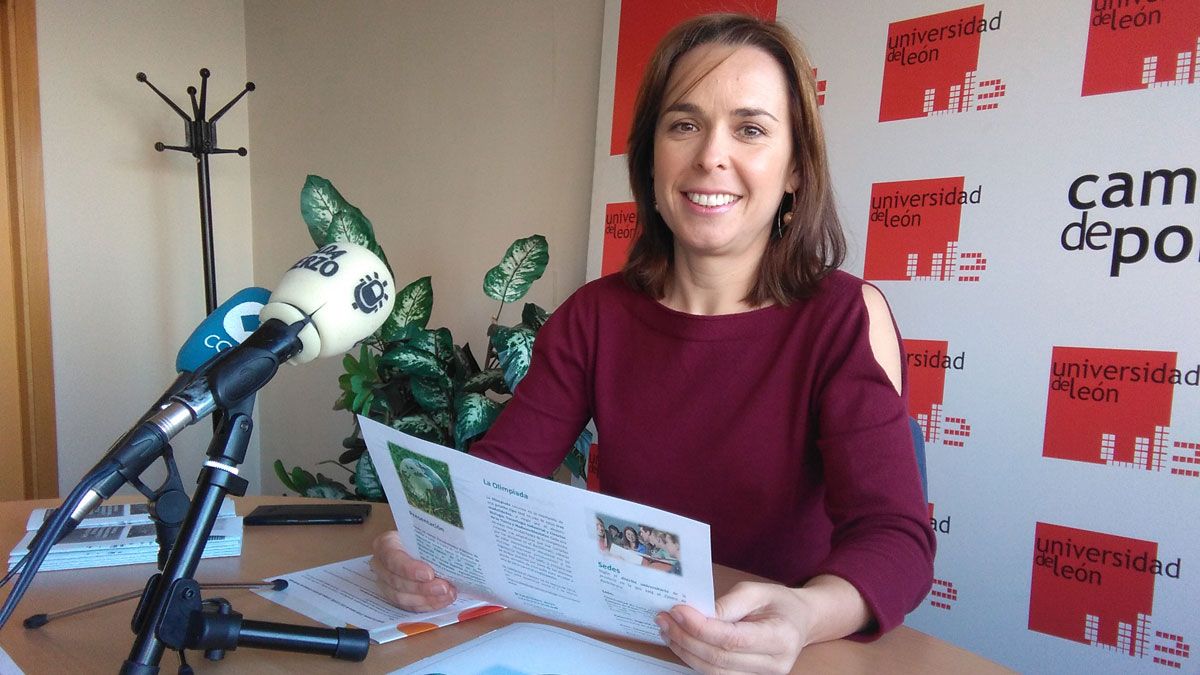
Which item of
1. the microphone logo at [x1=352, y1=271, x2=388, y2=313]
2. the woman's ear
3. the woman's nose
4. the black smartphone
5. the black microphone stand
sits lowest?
the black smartphone

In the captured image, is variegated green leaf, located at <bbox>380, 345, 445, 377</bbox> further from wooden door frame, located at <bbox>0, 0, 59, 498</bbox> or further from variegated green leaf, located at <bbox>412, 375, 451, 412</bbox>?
wooden door frame, located at <bbox>0, 0, 59, 498</bbox>

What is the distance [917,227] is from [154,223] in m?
2.85

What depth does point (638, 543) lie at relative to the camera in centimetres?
60

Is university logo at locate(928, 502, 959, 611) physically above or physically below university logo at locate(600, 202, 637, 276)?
below

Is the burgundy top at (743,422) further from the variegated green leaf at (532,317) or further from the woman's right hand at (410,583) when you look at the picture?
the variegated green leaf at (532,317)

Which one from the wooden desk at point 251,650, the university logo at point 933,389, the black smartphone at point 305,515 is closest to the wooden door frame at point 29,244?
the black smartphone at point 305,515

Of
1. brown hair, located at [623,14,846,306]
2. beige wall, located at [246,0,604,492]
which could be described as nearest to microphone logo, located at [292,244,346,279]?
brown hair, located at [623,14,846,306]

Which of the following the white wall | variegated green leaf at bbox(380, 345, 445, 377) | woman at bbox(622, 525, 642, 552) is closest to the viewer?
woman at bbox(622, 525, 642, 552)

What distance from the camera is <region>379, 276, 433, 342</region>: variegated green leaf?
210 centimetres

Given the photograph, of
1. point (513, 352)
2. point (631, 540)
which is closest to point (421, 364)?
point (513, 352)

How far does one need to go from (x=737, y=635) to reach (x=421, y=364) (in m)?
1.52

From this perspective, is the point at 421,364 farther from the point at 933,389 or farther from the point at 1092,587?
the point at 1092,587

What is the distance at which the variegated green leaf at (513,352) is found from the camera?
1.86 metres

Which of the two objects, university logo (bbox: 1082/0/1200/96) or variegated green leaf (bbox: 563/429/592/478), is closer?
university logo (bbox: 1082/0/1200/96)
